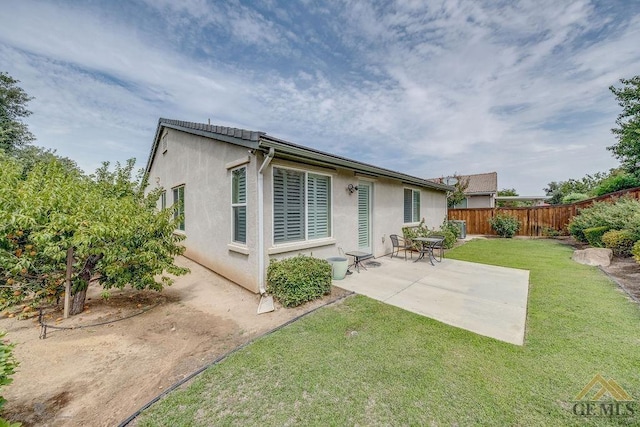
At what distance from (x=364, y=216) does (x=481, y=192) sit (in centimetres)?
1999

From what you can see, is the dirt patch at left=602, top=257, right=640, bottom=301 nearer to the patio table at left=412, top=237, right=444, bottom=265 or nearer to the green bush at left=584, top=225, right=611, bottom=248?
the green bush at left=584, top=225, right=611, bottom=248

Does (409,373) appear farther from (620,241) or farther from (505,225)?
(505,225)

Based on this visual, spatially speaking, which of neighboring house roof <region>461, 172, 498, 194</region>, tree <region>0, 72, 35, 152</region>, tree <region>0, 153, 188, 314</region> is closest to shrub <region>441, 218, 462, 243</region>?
neighboring house roof <region>461, 172, 498, 194</region>

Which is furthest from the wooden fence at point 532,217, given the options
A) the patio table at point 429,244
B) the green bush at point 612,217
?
the patio table at point 429,244

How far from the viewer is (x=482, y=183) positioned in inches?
995

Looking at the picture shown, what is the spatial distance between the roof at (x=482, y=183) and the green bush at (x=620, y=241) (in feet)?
49.3

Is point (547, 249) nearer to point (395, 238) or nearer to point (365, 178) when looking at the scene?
point (395, 238)

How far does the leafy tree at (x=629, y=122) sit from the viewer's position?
1220 centimetres

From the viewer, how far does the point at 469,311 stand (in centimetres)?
448

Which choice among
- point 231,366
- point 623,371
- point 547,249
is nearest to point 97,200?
point 231,366

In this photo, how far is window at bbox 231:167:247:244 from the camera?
5715 millimetres

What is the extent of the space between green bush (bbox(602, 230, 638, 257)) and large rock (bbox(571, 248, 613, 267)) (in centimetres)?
79

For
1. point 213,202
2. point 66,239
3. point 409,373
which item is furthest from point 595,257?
point 66,239

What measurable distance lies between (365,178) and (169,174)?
26.8ft
